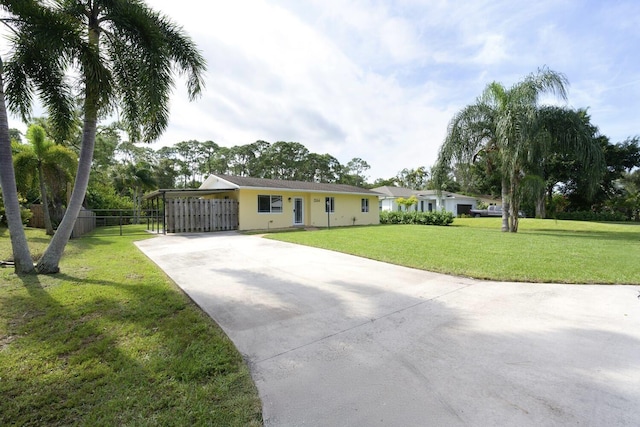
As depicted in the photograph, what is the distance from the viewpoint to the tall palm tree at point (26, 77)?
202 inches

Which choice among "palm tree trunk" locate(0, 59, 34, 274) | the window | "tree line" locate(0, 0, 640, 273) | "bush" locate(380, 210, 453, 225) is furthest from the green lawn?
"bush" locate(380, 210, 453, 225)

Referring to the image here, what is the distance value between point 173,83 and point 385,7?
6536mm

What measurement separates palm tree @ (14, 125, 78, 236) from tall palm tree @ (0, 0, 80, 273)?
6701 mm

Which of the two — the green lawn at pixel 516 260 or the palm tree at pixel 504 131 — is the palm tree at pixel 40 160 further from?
the palm tree at pixel 504 131

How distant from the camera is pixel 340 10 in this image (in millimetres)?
8367

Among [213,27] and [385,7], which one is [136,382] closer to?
A: [213,27]

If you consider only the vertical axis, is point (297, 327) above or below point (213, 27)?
below

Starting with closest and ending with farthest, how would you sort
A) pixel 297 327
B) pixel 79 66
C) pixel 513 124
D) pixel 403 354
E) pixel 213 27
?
1. pixel 403 354
2. pixel 297 327
3. pixel 79 66
4. pixel 213 27
5. pixel 513 124

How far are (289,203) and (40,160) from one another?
39.7 ft

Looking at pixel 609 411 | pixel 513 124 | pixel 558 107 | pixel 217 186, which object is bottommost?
pixel 609 411

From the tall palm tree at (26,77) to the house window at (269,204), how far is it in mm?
10074

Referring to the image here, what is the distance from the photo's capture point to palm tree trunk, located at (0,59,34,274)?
5.40m

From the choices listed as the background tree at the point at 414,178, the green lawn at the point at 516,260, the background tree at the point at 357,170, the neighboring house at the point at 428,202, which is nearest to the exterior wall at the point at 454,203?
the neighboring house at the point at 428,202

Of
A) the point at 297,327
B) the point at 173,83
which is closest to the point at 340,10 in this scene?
the point at 173,83
